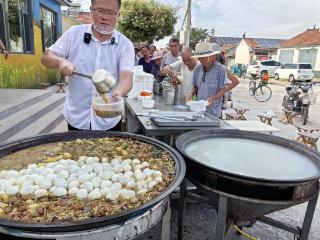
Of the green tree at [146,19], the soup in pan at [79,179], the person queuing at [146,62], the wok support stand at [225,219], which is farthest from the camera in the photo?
the green tree at [146,19]

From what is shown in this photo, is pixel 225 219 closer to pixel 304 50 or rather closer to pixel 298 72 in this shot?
pixel 298 72

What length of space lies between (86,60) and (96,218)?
4.60ft

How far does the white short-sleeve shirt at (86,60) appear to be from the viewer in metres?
2.10

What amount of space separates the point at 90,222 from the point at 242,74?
2668cm

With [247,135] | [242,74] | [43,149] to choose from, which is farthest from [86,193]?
[242,74]

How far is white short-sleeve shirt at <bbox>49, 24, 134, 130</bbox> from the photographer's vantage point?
2.10 metres

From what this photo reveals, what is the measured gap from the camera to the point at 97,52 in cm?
210

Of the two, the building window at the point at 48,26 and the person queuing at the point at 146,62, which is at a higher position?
the building window at the point at 48,26

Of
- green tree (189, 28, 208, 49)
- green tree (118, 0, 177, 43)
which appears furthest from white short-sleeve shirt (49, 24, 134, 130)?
green tree (189, 28, 208, 49)

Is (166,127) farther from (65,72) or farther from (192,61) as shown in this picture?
(192,61)

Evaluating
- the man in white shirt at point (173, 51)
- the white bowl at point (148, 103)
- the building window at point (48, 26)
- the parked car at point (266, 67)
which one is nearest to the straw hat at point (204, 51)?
the white bowl at point (148, 103)

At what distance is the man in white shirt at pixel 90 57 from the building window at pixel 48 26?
8609mm

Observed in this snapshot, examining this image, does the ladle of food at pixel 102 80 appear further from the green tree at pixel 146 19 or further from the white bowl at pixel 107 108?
the green tree at pixel 146 19

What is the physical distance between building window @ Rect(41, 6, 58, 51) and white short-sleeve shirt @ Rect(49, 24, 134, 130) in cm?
860
